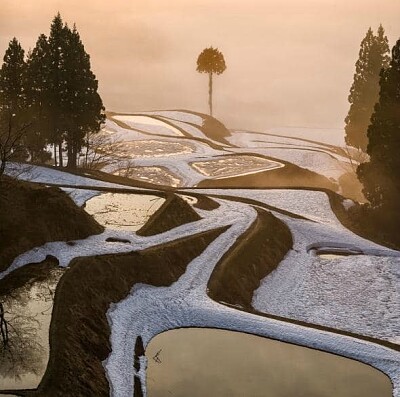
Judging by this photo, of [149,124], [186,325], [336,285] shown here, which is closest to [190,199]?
[336,285]

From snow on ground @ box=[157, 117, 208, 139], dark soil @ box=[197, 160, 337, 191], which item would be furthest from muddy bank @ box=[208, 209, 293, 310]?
snow on ground @ box=[157, 117, 208, 139]

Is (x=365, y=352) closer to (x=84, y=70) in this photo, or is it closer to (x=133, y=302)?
(x=133, y=302)

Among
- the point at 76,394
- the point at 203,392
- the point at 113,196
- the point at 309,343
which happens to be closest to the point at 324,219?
the point at 113,196

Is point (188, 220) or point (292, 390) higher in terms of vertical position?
point (188, 220)

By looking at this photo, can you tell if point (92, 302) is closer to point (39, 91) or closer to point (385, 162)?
point (385, 162)

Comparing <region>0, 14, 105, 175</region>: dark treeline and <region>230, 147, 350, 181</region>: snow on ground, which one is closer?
<region>0, 14, 105, 175</region>: dark treeline

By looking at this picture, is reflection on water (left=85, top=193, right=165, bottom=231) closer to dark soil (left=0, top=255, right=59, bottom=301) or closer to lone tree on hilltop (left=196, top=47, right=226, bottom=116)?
dark soil (left=0, top=255, right=59, bottom=301)

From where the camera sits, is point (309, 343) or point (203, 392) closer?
point (203, 392)
